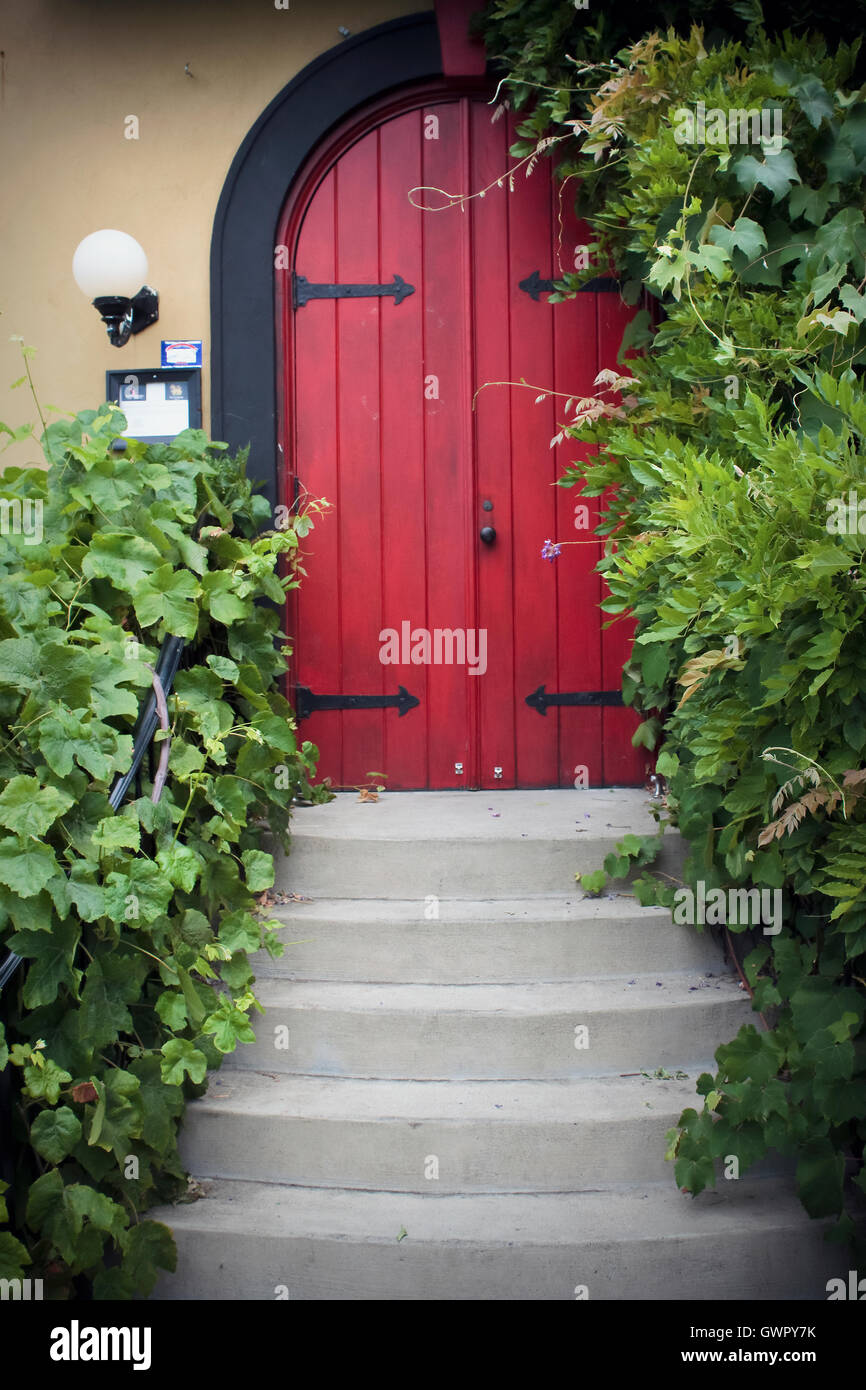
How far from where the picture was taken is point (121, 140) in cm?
400

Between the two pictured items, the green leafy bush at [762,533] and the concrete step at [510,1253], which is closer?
the green leafy bush at [762,533]

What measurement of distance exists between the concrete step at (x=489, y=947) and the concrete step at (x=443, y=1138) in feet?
1.27

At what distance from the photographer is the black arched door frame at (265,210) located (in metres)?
3.88

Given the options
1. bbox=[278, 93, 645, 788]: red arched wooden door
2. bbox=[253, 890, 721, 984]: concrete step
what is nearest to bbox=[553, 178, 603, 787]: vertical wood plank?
bbox=[278, 93, 645, 788]: red arched wooden door

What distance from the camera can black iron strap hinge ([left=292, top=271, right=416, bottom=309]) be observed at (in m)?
4.02

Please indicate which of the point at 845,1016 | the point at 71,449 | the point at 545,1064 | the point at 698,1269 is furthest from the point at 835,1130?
the point at 71,449

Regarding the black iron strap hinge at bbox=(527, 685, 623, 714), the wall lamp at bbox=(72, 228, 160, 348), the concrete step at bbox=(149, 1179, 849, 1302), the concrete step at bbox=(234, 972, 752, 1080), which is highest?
the wall lamp at bbox=(72, 228, 160, 348)

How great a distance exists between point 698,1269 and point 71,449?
2.43 m

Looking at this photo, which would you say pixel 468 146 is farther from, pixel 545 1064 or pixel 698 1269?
pixel 698 1269

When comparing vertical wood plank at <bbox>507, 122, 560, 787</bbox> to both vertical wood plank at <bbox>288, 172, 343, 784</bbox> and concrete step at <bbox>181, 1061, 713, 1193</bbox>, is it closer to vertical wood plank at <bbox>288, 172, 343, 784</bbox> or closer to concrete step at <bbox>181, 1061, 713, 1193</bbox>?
vertical wood plank at <bbox>288, 172, 343, 784</bbox>

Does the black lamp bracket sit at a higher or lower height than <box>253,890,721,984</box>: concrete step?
higher

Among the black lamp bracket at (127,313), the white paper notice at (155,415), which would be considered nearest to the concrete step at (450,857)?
the white paper notice at (155,415)

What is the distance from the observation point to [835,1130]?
2158 mm

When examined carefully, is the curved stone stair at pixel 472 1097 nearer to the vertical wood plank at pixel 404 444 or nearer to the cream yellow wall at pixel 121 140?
the vertical wood plank at pixel 404 444
